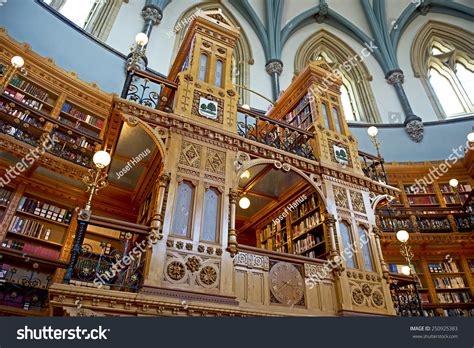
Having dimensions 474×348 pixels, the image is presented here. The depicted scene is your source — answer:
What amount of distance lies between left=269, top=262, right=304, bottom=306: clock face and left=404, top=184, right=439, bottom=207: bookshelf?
6886 mm

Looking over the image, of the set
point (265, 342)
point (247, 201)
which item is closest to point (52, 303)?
point (265, 342)

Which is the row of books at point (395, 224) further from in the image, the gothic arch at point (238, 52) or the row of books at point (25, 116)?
the row of books at point (25, 116)

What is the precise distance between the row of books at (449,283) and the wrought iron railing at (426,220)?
4.12 ft

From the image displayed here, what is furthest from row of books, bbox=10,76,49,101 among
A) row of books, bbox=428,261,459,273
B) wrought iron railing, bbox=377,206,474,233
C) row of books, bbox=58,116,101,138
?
row of books, bbox=428,261,459,273

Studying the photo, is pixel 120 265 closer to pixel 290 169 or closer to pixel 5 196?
pixel 290 169

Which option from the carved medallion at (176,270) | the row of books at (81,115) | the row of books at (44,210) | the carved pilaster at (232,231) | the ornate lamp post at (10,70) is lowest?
the carved medallion at (176,270)

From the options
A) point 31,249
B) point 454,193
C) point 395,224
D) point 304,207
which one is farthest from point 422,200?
point 31,249

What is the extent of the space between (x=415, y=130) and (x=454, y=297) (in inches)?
239

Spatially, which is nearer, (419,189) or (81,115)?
(81,115)

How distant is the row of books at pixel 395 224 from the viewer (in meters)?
9.15

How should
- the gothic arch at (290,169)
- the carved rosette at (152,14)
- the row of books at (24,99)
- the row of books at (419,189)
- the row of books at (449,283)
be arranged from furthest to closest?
the carved rosette at (152,14) → the row of books at (419,189) → the row of books at (449,283) → the row of books at (24,99) → the gothic arch at (290,169)

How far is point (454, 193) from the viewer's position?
10.1 m

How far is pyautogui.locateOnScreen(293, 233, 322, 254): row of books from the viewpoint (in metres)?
5.87

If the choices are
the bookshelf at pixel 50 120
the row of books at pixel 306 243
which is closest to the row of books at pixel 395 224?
the row of books at pixel 306 243
